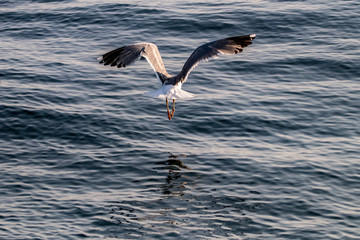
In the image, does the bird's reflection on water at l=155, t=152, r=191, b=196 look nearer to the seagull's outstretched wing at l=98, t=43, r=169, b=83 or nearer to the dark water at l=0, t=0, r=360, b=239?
the dark water at l=0, t=0, r=360, b=239

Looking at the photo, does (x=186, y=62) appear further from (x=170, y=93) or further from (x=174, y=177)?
(x=174, y=177)

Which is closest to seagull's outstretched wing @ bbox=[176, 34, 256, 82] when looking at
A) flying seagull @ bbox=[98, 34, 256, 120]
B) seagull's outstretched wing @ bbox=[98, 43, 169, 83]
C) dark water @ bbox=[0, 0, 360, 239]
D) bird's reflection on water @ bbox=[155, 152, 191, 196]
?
flying seagull @ bbox=[98, 34, 256, 120]

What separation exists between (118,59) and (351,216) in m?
7.57

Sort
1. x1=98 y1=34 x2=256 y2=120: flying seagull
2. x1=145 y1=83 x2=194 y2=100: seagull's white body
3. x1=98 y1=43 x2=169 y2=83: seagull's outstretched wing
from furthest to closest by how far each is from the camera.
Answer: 1. x1=98 y1=43 x2=169 y2=83: seagull's outstretched wing
2. x1=98 y1=34 x2=256 y2=120: flying seagull
3. x1=145 y1=83 x2=194 y2=100: seagull's white body

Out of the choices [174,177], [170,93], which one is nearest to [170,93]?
[170,93]

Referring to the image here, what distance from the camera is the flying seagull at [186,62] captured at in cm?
1748

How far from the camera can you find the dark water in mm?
16250

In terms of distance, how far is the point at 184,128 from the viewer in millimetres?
21688

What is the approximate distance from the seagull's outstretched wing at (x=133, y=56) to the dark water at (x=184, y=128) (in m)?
2.85

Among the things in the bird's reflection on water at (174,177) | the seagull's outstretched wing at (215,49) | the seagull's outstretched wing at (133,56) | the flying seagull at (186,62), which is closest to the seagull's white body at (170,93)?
the flying seagull at (186,62)

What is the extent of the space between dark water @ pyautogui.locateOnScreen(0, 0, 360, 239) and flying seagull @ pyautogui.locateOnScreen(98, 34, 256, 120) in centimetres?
263

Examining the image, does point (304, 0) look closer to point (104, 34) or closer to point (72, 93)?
point (104, 34)

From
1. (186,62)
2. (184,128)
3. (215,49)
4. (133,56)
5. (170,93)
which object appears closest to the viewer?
(170,93)

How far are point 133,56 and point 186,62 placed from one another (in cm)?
151
